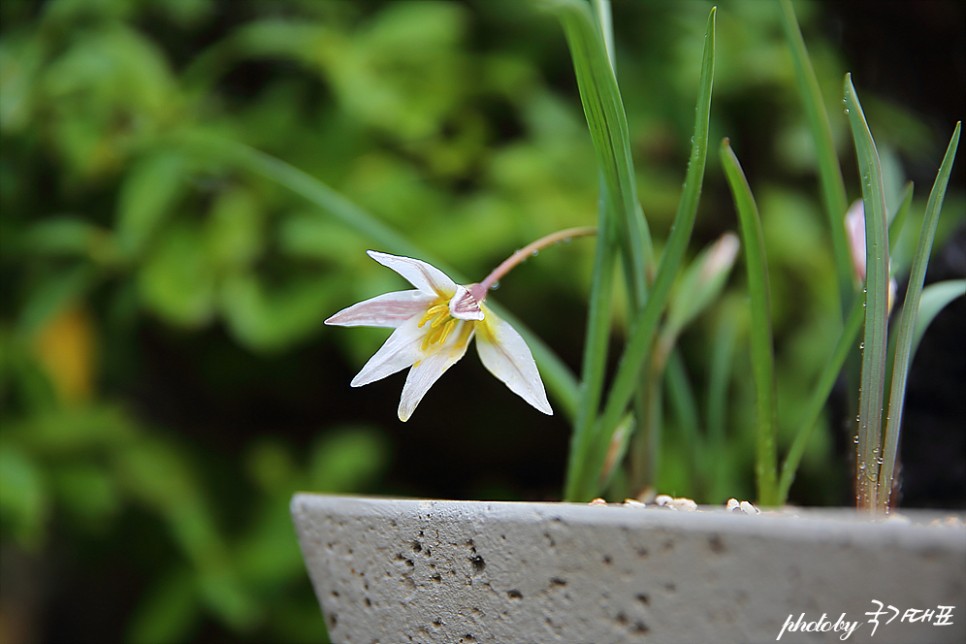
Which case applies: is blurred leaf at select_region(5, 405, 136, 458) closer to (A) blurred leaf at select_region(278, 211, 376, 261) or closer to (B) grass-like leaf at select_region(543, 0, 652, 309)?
(A) blurred leaf at select_region(278, 211, 376, 261)

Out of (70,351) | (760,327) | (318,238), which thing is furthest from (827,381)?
(70,351)

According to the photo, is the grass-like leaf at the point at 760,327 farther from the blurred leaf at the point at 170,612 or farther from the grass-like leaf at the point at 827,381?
the blurred leaf at the point at 170,612

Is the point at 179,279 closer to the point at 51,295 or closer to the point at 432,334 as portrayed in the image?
the point at 51,295

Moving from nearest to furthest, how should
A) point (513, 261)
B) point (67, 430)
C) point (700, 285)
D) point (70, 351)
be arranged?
1. point (513, 261)
2. point (700, 285)
3. point (67, 430)
4. point (70, 351)

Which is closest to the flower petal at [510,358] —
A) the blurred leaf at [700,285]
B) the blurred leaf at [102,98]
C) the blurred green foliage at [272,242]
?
the blurred leaf at [700,285]

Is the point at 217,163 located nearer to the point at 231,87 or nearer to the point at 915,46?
the point at 231,87

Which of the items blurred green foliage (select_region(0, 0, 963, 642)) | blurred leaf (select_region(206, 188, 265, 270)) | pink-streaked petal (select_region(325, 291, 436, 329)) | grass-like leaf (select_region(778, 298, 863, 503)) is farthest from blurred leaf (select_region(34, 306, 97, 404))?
grass-like leaf (select_region(778, 298, 863, 503))

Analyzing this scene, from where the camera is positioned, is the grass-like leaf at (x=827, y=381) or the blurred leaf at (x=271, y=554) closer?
the grass-like leaf at (x=827, y=381)
